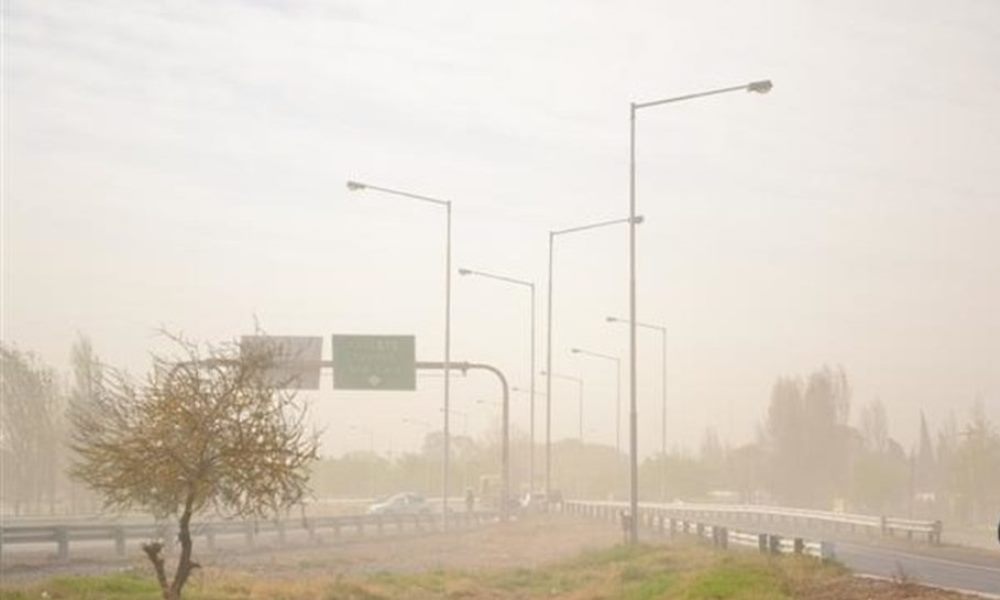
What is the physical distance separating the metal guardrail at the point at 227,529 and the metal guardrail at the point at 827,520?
11.4 m

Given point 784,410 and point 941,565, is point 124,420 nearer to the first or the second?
point 941,565

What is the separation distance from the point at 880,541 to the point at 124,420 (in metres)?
37.4

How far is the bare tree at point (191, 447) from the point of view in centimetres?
2302

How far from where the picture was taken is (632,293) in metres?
42.1

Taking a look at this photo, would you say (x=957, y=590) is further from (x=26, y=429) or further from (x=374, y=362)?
(x=26, y=429)

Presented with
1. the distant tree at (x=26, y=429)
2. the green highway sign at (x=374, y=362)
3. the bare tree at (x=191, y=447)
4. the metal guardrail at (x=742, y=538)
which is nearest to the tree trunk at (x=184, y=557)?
the bare tree at (x=191, y=447)

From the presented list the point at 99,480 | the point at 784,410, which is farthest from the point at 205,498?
the point at 784,410

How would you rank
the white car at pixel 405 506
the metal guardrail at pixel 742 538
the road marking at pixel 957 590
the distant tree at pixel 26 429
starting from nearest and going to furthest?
the road marking at pixel 957 590
the metal guardrail at pixel 742 538
the distant tree at pixel 26 429
the white car at pixel 405 506

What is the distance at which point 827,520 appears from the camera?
6856cm

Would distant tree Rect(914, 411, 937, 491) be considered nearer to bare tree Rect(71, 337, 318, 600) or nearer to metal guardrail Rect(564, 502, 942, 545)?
metal guardrail Rect(564, 502, 942, 545)

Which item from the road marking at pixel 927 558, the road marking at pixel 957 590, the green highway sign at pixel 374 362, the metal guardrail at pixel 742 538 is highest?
the green highway sign at pixel 374 362

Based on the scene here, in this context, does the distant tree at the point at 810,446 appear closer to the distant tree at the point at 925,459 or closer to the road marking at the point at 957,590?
the distant tree at the point at 925,459

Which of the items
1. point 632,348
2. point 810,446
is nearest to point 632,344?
point 632,348

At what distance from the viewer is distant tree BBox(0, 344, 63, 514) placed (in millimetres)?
71625
